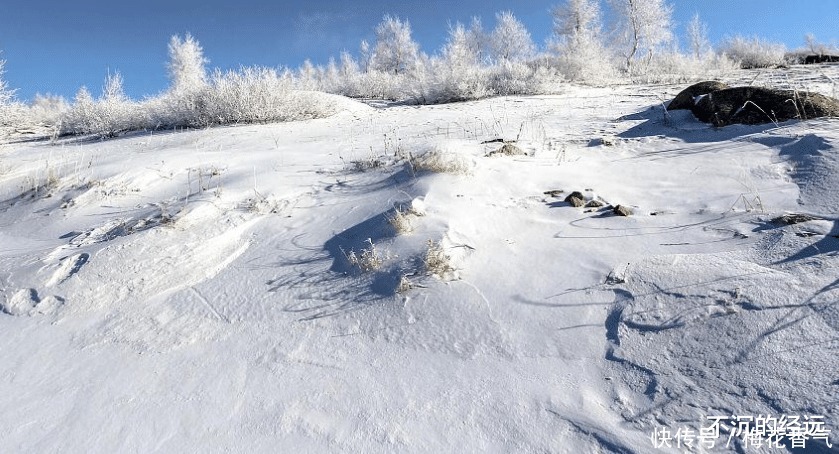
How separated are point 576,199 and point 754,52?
63.1ft

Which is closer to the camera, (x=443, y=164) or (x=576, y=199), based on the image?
(x=576, y=199)

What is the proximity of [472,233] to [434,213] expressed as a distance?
284mm

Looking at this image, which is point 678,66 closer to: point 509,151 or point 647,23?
point 647,23

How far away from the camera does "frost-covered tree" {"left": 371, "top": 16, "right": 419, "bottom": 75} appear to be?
27.0 m

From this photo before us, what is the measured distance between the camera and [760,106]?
4324 millimetres

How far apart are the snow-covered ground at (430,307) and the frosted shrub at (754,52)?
15825mm

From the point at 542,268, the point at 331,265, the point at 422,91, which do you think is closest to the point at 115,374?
the point at 331,265

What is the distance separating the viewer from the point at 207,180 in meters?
3.88

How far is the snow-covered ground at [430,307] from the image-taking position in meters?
1.56

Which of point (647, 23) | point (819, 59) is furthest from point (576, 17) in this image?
point (819, 59)

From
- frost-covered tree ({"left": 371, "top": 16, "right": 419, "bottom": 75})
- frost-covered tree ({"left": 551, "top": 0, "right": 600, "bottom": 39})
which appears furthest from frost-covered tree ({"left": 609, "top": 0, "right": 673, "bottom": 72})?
frost-covered tree ({"left": 371, "top": 16, "right": 419, "bottom": 75})

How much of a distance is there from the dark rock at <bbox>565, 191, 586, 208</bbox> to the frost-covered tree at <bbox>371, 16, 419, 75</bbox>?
25216 mm

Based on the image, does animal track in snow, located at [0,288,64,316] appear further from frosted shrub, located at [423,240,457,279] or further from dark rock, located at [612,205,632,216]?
dark rock, located at [612,205,632,216]

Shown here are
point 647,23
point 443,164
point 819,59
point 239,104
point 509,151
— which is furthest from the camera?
point 647,23
